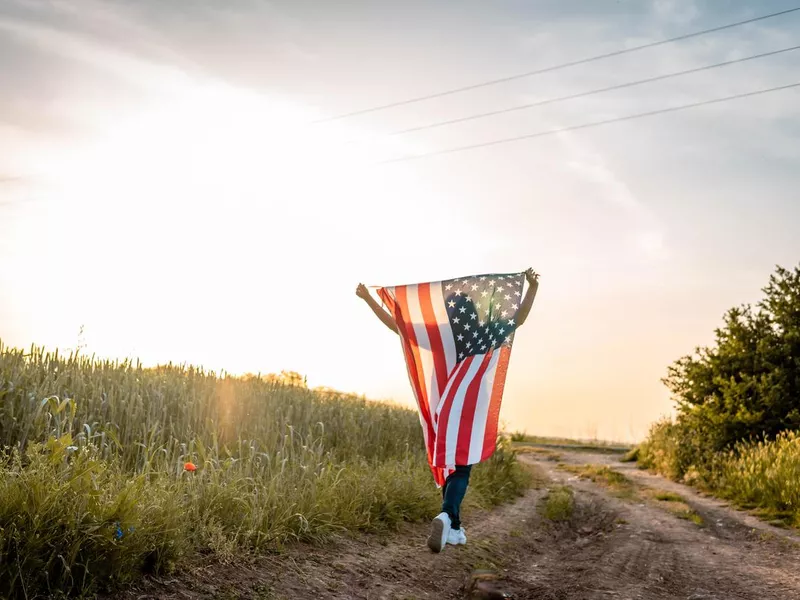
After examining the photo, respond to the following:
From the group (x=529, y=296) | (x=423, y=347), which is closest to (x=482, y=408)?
(x=423, y=347)

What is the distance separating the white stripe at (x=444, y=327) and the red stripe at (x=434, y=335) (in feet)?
0.11

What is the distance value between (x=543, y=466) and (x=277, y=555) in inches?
653

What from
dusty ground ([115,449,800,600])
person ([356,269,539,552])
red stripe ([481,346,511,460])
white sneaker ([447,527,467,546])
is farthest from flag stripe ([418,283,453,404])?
dusty ground ([115,449,800,600])

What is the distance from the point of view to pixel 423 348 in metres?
8.64

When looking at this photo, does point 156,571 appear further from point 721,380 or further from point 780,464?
point 721,380

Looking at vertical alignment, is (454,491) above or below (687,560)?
above

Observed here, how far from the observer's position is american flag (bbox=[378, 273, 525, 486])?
26.5 ft

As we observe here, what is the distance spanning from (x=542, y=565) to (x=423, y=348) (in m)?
2.88

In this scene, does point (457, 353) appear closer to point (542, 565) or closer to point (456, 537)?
point (456, 537)

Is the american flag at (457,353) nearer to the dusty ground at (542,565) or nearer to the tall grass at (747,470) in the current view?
the dusty ground at (542,565)

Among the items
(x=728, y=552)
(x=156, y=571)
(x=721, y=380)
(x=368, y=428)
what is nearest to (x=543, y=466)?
(x=721, y=380)

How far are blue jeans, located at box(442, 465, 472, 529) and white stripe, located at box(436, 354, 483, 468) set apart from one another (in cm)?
12

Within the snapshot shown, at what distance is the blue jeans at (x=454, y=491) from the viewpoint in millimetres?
7750

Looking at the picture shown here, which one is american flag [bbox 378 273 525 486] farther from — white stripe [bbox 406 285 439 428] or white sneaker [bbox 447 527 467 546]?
white sneaker [bbox 447 527 467 546]
